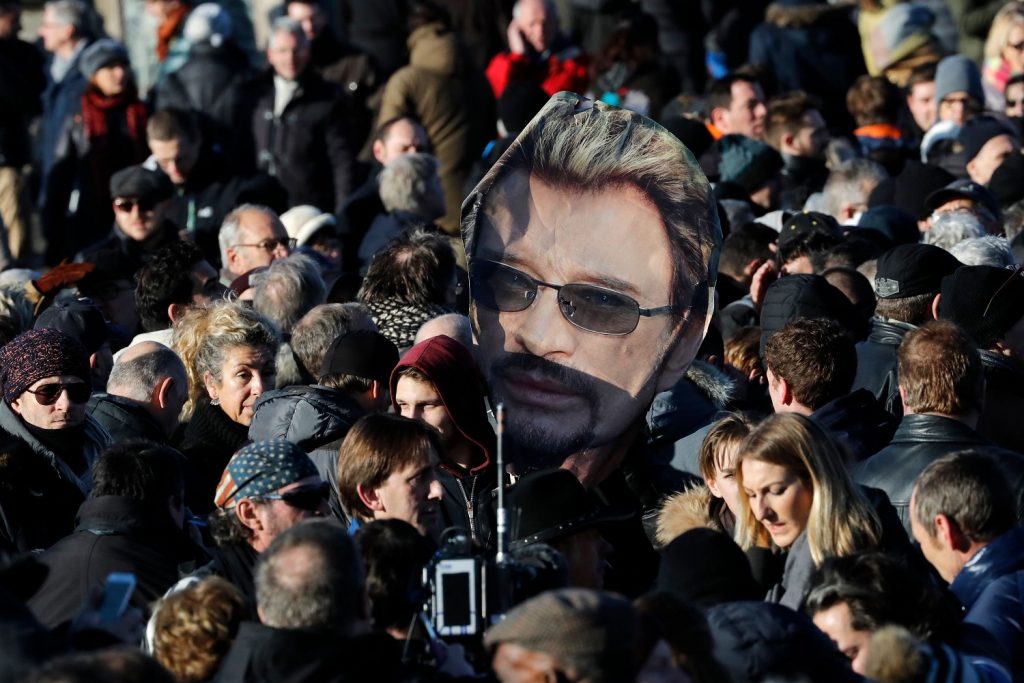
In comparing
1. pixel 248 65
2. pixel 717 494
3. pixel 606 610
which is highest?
pixel 606 610

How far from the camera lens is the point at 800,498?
18.2 ft

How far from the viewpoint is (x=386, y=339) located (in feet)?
23.3

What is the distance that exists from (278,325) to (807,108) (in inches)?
192

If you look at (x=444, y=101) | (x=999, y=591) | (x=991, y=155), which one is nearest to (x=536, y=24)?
(x=444, y=101)

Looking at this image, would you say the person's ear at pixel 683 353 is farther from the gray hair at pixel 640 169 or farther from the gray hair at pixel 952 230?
the gray hair at pixel 952 230

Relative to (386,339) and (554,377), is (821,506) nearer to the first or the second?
(554,377)

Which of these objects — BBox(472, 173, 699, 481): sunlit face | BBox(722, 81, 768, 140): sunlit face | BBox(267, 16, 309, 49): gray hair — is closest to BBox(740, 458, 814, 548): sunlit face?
BBox(472, 173, 699, 481): sunlit face

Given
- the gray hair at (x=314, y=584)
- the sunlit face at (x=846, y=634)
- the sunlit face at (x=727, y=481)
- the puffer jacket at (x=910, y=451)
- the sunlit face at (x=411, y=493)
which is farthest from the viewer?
the puffer jacket at (x=910, y=451)

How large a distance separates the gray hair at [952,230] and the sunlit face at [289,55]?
467cm

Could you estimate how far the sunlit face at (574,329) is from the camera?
21.4 feet

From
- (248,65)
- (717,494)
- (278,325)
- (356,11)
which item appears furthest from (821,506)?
(356,11)

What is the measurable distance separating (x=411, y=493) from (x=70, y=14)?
339 inches

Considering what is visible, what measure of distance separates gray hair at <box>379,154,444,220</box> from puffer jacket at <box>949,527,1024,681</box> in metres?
4.90

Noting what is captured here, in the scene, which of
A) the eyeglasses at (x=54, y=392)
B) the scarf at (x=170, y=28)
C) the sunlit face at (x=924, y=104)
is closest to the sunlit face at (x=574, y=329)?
the eyeglasses at (x=54, y=392)
